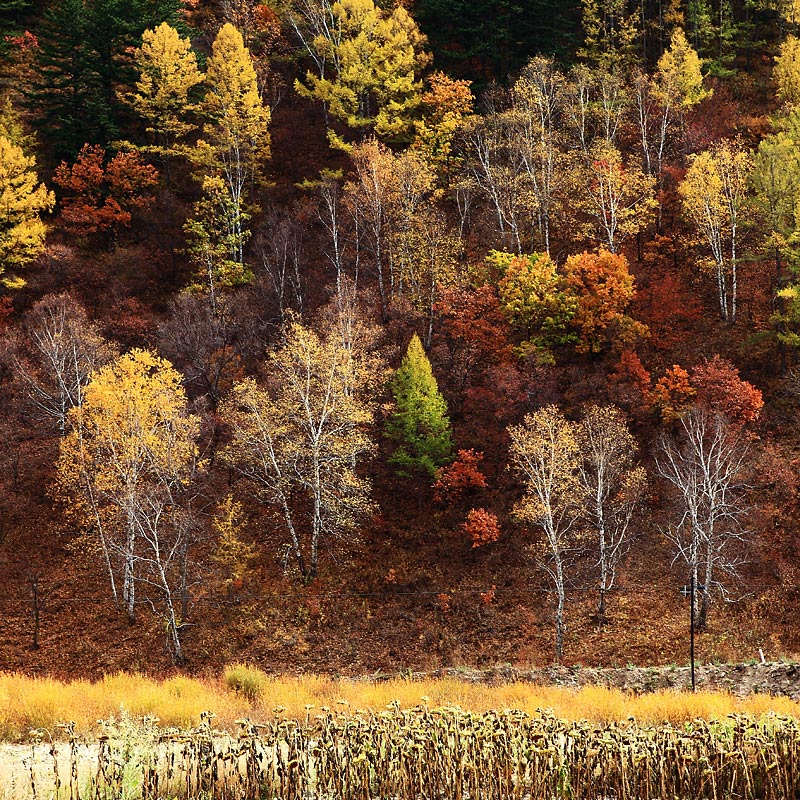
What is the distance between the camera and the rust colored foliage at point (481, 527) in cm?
3600

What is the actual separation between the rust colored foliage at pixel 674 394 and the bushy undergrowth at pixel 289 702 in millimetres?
19761

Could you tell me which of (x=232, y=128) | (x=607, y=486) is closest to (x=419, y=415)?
(x=607, y=486)

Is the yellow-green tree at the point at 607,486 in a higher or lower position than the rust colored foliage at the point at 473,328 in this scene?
lower

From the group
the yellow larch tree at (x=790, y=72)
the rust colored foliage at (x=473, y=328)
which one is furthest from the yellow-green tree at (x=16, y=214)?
the yellow larch tree at (x=790, y=72)

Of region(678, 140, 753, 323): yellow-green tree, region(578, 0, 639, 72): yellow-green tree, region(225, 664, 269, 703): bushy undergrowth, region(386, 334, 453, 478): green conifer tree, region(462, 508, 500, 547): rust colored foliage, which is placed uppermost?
region(578, 0, 639, 72): yellow-green tree

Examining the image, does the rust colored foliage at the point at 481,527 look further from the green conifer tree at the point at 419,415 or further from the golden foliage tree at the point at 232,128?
the golden foliage tree at the point at 232,128

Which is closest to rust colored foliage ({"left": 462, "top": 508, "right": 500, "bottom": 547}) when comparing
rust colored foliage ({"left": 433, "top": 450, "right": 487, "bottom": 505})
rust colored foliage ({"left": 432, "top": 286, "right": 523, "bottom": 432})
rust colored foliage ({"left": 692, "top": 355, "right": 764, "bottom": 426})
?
rust colored foliage ({"left": 433, "top": 450, "right": 487, "bottom": 505})

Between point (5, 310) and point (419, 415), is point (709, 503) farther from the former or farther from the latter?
point (5, 310)

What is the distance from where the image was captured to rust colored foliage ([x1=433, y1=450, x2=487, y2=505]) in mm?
38812

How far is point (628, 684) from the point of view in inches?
995

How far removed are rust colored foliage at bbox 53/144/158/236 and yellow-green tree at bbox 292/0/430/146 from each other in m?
13.7

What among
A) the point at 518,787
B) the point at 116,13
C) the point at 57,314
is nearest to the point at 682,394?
the point at 518,787

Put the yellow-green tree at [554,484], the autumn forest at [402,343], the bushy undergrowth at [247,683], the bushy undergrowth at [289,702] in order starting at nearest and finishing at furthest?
the bushy undergrowth at [289,702] → the bushy undergrowth at [247,683] → the yellow-green tree at [554,484] → the autumn forest at [402,343]

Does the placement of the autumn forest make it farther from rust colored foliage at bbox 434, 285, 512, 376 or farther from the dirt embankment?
the dirt embankment
